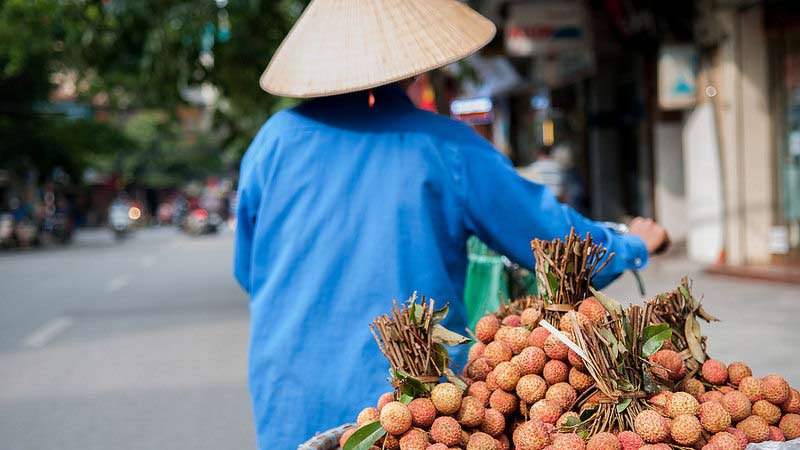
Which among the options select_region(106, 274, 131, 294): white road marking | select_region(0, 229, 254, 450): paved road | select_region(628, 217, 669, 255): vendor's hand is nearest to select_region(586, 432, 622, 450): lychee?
select_region(628, 217, 669, 255): vendor's hand

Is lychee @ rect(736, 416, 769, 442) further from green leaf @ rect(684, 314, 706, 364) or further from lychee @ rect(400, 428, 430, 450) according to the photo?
lychee @ rect(400, 428, 430, 450)

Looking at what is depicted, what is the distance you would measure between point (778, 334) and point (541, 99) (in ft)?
37.3

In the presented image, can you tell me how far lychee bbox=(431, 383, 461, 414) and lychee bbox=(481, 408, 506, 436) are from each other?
7 centimetres

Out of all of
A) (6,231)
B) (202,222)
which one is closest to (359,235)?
(6,231)

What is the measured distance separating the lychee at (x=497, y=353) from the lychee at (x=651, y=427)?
0.33m

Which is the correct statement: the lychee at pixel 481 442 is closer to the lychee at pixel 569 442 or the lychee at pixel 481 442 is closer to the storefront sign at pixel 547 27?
the lychee at pixel 569 442

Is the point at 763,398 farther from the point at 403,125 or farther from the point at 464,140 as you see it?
the point at 403,125

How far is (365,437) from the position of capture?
1.68 m

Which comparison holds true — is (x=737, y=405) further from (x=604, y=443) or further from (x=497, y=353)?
(x=497, y=353)

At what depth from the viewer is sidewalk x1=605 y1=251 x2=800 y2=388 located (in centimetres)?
569

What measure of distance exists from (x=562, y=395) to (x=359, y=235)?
28.3 inches

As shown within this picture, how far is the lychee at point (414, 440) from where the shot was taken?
5.32ft

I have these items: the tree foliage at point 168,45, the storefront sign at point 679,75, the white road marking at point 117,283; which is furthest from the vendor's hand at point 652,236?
the white road marking at point 117,283

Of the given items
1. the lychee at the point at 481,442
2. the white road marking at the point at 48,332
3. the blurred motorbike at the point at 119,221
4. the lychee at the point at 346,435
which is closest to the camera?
the lychee at the point at 481,442
